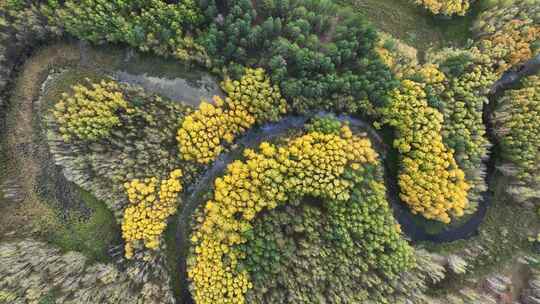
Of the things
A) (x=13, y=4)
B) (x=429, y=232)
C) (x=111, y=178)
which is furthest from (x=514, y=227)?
(x=13, y=4)

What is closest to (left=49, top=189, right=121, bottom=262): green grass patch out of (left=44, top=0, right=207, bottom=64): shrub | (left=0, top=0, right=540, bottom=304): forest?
(left=0, top=0, right=540, bottom=304): forest

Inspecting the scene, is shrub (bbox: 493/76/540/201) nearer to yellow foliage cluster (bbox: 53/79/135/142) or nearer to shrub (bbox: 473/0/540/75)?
shrub (bbox: 473/0/540/75)

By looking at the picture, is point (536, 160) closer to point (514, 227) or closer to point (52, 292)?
point (514, 227)

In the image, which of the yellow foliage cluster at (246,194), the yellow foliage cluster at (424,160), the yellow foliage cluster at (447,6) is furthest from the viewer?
the yellow foliage cluster at (447,6)

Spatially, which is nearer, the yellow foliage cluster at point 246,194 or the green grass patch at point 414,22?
the yellow foliage cluster at point 246,194

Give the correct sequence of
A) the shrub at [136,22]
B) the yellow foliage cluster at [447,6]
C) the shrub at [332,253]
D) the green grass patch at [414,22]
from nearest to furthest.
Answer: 1. the shrub at [332,253]
2. the shrub at [136,22]
3. the yellow foliage cluster at [447,6]
4. the green grass patch at [414,22]

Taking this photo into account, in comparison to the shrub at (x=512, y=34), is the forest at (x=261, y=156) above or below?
below

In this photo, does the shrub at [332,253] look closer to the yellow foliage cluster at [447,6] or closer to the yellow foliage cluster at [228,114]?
the yellow foliage cluster at [228,114]

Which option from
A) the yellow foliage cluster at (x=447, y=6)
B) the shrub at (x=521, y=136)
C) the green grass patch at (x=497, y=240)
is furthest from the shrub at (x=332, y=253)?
the yellow foliage cluster at (x=447, y=6)
